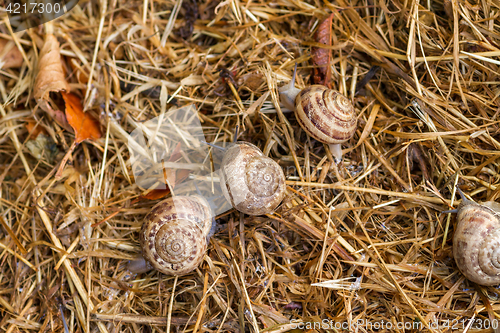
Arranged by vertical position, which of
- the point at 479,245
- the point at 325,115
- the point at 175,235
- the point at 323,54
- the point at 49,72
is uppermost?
the point at 49,72

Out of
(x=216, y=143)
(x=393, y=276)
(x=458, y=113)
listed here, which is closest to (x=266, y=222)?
(x=216, y=143)

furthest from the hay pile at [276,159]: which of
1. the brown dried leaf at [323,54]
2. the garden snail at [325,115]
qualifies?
the garden snail at [325,115]

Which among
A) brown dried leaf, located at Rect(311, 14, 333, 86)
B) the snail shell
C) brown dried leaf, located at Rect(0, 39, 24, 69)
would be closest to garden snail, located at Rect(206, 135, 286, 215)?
the snail shell

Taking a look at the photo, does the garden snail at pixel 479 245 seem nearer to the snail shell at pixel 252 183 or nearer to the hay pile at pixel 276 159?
the hay pile at pixel 276 159

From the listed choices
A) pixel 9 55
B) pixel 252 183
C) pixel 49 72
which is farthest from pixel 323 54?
pixel 9 55

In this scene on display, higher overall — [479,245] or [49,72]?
[49,72]

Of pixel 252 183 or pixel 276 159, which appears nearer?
pixel 252 183

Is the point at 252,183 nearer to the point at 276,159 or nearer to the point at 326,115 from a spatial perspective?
the point at 276,159
